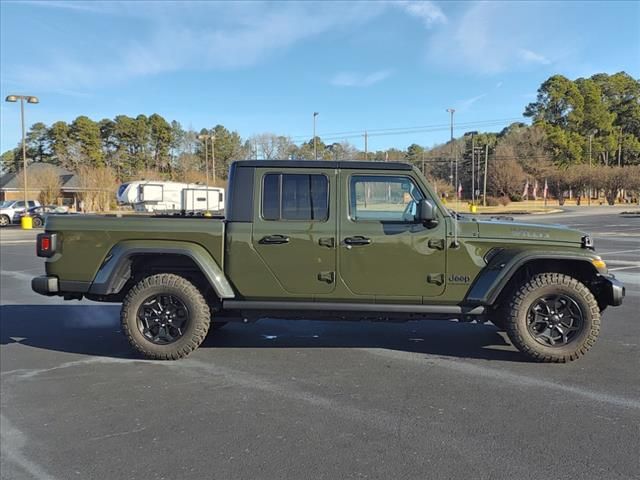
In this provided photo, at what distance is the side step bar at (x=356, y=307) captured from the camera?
5.02m

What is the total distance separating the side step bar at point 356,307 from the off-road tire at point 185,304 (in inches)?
12.1

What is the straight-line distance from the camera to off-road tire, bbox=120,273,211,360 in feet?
17.0

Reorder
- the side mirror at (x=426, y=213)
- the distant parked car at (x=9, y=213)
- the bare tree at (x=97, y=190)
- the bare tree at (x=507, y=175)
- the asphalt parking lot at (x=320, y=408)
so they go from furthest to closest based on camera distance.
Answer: the bare tree at (x=507, y=175), the bare tree at (x=97, y=190), the distant parked car at (x=9, y=213), the side mirror at (x=426, y=213), the asphalt parking lot at (x=320, y=408)

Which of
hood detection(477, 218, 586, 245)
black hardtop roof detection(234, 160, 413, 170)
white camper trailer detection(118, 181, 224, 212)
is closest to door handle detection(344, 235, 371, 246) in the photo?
black hardtop roof detection(234, 160, 413, 170)

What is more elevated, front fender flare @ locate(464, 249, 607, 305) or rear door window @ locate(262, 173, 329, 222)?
rear door window @ locate(262, 173, 329, 222)

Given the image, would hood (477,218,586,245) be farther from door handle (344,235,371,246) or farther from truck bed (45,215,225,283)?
truck bed (45,215,225,283)

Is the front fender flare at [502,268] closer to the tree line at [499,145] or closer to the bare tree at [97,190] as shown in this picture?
the bare tree at [97,190]

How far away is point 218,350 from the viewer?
5672 mm

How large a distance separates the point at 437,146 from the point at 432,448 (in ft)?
418

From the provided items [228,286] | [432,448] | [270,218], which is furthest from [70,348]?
[432,448]

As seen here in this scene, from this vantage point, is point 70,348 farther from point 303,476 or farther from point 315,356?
point 303,476

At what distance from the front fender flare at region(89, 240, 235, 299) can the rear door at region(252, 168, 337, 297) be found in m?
0.47

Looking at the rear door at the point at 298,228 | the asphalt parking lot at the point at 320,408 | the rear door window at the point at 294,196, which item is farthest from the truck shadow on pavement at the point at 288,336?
the rear door window at the point at 294,196

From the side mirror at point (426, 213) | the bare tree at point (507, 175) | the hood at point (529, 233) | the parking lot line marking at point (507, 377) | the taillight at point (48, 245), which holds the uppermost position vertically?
the bare tree at point (507, 175)
